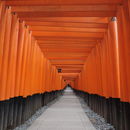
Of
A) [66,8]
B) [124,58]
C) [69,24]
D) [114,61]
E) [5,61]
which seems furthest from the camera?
[69,24]

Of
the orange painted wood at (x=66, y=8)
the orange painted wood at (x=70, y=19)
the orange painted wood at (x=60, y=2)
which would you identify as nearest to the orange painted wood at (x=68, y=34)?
the orange painted wood at (x=70, y=19)

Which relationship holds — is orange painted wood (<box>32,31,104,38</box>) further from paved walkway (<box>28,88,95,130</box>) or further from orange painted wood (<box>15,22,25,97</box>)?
paved walkway (<box>28,88,95,130</box>)

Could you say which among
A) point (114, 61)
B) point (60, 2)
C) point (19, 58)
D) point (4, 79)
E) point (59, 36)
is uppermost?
point (60, 2)

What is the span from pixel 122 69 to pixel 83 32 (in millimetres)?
3569

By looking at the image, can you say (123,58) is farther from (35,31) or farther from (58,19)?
(35,31)

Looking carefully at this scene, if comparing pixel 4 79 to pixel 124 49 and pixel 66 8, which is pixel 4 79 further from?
pixel 124 49

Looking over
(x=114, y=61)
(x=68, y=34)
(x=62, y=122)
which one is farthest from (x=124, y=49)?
(x=62, y=122)

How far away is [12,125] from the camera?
4.66 m

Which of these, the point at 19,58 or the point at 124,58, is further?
the point at 19,58

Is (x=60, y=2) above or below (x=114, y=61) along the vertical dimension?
above

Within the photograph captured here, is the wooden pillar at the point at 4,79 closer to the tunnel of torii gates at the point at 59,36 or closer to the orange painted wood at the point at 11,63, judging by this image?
the tunnel of torii gates at the point at 59,36

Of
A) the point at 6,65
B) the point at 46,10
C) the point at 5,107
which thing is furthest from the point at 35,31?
the point at 5,107

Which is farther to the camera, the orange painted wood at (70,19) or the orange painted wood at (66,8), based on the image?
the orange painted wood at (70,19)

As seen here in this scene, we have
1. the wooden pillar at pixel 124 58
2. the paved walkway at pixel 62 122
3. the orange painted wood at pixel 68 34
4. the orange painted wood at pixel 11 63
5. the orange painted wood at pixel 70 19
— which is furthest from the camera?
the orange painted wood at pixel 68 34
